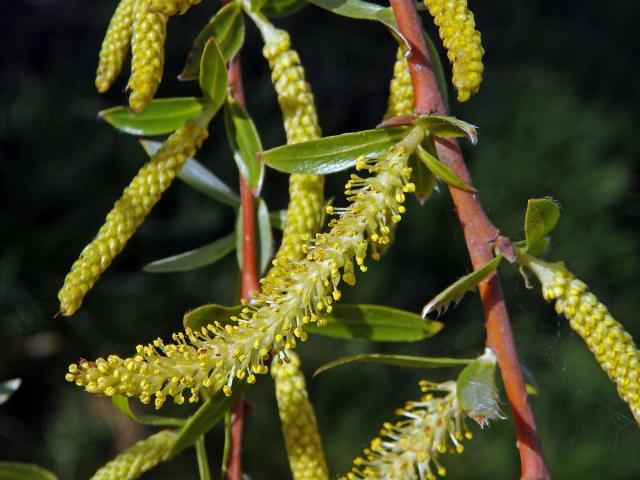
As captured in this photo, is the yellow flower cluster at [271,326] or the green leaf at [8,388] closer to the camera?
the yellow flower cluster at [271,326]

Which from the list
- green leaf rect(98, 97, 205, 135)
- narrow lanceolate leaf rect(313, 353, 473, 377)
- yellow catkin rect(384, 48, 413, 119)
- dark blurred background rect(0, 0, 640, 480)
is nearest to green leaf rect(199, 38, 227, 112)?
green leaf rect(98, 97, 205, 135)

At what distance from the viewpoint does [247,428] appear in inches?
79.0

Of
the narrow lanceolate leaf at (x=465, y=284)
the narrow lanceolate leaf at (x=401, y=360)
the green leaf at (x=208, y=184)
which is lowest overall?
the narrow lanceolate leaf at (x=401, y=360)

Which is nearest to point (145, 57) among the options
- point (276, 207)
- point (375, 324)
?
point (375, 324)

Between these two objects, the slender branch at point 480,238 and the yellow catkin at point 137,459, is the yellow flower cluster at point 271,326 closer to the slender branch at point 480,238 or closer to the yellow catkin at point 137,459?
the slender branch at point 480,238

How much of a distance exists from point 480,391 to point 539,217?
0.13 meters

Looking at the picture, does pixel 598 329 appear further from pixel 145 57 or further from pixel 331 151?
pixel 145 57

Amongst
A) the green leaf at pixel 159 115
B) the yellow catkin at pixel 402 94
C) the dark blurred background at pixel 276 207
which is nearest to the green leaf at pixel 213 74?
the green leaf at pixel 159 115

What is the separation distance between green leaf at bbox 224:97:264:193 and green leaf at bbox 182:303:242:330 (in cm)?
13

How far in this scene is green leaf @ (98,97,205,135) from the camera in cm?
74

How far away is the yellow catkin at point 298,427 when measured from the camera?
728 mm

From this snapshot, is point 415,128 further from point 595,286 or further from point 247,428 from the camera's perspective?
point 595,286

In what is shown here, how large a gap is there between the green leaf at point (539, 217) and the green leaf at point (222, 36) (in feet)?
0.94

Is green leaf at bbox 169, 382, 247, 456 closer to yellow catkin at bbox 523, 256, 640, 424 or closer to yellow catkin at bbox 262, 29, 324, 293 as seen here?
yellow catkin at bbox 262, 29, 324, 293
